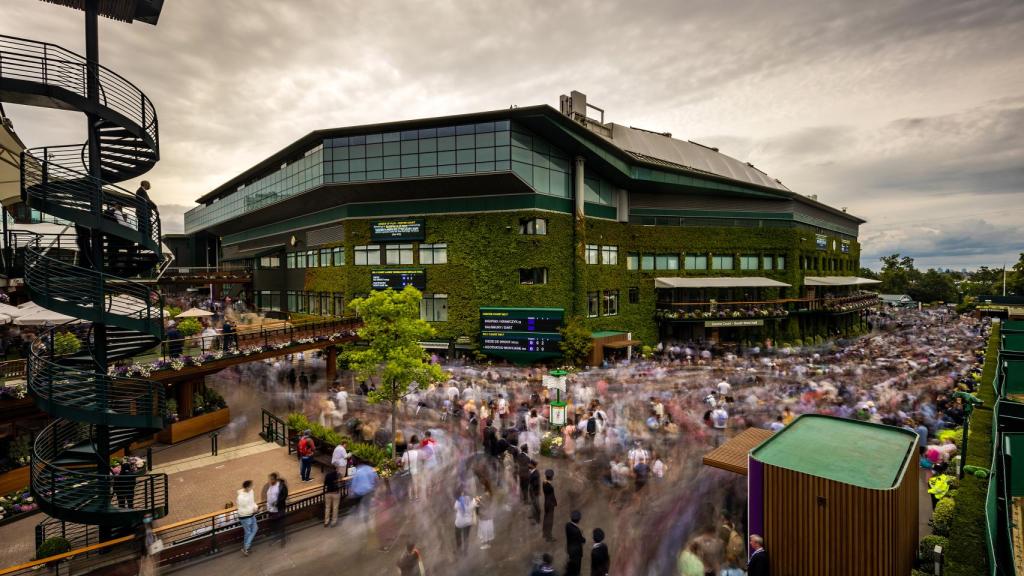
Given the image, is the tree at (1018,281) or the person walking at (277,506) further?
the tree at (1018,281)

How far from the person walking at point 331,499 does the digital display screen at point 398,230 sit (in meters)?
24.9

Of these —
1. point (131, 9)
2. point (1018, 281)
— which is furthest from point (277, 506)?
point (1018, 281)

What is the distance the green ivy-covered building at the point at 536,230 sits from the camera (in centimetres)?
3409

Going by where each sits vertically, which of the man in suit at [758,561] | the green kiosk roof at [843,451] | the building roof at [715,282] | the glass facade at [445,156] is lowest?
the man in suit at [758,561]

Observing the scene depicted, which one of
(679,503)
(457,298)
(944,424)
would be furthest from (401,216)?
(944,424)

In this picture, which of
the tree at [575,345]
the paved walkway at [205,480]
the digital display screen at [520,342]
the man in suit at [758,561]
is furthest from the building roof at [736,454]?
the digital display screen at [520,342]

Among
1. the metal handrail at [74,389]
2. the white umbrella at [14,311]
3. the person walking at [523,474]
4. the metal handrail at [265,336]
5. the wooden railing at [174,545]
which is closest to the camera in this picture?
the wooden railing at [174,545]

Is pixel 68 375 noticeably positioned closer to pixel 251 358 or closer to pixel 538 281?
pixel 251 358

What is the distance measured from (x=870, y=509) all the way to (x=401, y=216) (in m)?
33.1

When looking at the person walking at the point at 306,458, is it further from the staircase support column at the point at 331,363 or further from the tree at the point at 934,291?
the tree at the point at 934,291

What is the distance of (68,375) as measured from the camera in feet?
35.1

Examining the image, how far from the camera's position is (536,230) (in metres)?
35.2

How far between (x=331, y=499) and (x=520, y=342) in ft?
71.6

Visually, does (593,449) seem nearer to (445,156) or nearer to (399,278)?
(399,278)
